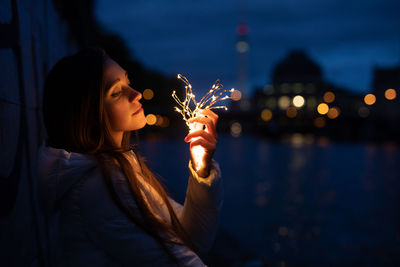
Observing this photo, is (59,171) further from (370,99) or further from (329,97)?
(329,97)

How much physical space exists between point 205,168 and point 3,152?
1.39 meters

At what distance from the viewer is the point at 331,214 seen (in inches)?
432

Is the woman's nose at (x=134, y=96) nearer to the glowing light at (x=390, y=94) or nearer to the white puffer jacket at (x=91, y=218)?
the white puffer jacket at (x=91, y=218)

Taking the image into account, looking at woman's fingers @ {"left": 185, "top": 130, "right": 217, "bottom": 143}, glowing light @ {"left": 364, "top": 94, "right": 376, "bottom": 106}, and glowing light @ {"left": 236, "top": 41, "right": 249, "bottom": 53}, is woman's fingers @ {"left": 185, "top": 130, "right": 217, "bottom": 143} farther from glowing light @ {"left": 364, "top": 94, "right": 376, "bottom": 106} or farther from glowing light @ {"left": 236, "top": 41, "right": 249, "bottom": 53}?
glowing light @ {"left": 236, "top": 41, "right": 249, "bottom": 53}

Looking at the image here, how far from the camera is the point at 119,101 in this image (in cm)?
187

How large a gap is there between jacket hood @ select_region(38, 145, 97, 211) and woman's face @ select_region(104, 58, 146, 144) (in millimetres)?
296

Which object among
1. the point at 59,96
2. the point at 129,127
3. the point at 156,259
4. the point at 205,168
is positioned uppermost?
the point at 59,96

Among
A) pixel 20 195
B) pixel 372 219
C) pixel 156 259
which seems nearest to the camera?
pixel 156 259

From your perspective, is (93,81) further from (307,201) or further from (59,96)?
(307,201)

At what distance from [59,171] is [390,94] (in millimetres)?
94292

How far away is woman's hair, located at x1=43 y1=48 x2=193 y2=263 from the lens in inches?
66.3

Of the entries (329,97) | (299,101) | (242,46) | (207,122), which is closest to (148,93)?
(299,101)

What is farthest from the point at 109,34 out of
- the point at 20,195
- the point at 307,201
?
the point at 20,195

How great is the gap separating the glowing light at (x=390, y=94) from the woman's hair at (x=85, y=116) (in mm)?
91916
